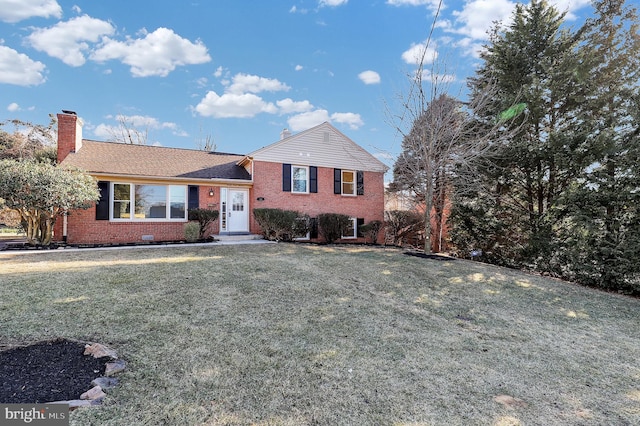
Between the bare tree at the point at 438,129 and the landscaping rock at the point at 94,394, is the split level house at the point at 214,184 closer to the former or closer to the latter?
the bare tree at the point at 438,129

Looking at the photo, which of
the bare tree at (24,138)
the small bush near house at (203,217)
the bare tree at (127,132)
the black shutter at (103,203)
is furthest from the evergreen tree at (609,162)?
A: the bare tree at (127,132)

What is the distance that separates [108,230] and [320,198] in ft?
29.7

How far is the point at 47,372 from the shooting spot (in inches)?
107

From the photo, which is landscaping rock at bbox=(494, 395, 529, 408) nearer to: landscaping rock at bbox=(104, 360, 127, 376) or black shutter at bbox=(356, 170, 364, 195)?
landscaping rock at bbox=(104, 360, 127, 376)

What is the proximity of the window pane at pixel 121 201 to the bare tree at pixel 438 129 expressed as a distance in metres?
10.9

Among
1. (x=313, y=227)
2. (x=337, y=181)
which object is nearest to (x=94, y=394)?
(x=313, y=227)

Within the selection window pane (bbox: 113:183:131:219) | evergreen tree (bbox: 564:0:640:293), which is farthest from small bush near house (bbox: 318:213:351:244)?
evergreen tree (bbox: 564:0:640:293)

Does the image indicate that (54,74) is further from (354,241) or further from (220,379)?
(220,379)

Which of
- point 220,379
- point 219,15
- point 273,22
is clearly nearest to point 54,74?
point 219,15

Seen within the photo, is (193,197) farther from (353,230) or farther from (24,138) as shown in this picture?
(24,138)

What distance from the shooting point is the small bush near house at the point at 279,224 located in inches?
504

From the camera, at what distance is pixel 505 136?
1050 centimetres

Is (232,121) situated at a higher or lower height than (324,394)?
higher

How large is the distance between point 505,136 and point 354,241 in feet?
26.8
